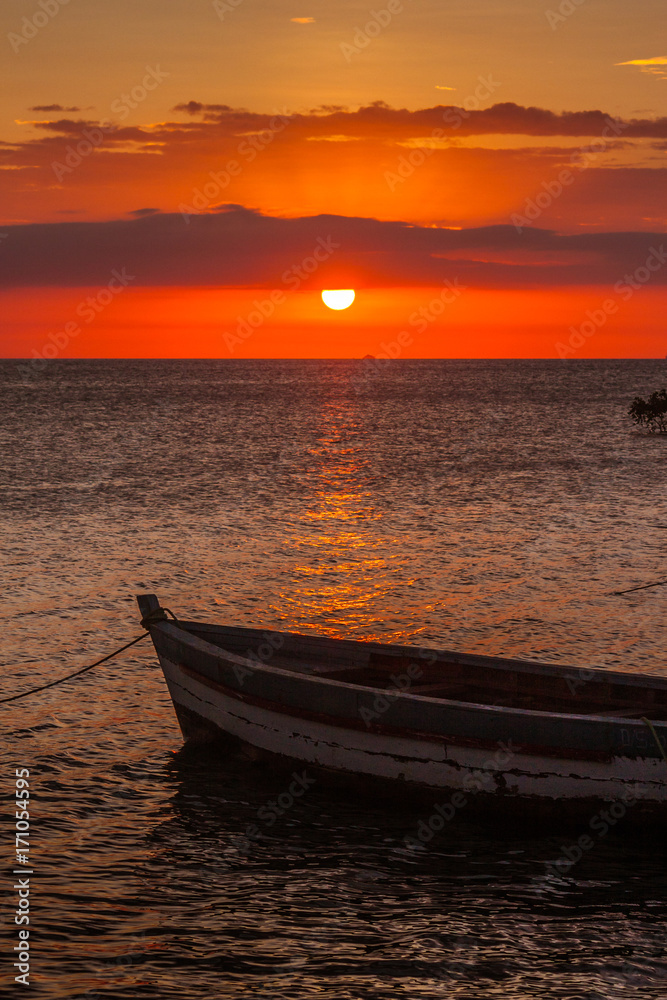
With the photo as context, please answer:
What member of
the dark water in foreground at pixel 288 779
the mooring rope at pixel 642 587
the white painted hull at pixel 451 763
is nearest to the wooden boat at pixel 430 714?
the white painted hull at pixel 451 763

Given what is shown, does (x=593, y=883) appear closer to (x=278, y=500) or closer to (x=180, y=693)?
(x=180, y=693)

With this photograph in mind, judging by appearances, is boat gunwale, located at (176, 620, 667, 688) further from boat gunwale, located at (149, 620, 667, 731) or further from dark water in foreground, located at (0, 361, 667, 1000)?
dark water in foreground, located at (0, 361, 667, 1000)

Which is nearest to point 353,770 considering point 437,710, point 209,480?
point 437,710

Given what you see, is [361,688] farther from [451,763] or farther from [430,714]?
[451,763]

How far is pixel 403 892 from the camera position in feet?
30.3

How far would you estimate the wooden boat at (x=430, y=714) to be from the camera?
32.6 ft

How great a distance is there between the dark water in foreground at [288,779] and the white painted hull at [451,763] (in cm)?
41

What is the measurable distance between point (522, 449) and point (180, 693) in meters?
49.2

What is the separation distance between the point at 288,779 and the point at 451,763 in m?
2.05

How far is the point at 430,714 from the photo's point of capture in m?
10.4

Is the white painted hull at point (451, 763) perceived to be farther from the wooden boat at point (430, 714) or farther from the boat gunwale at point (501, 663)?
the boat gunwale at point (501, 663)

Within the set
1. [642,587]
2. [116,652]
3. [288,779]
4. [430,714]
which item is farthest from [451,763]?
[642,587]

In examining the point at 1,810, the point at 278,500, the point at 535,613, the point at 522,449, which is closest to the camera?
the point at 1,810

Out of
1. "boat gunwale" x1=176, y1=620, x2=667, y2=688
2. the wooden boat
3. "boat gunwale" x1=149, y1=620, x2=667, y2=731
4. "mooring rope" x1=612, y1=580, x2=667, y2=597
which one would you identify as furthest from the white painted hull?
"mooring rope" x1=612, y1=580, x2=667, y2=597
